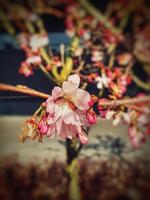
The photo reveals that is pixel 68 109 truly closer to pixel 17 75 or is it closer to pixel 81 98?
pixel 81 98

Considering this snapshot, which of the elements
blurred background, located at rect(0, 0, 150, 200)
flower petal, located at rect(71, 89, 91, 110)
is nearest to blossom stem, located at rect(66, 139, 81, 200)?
blurred background, located at rect(0, 0, 150, 200)

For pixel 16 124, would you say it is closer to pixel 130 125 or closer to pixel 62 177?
pixel 62 177

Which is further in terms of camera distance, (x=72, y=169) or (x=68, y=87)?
(x=72, y=169)

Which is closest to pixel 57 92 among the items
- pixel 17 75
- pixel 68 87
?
pixel 68 87

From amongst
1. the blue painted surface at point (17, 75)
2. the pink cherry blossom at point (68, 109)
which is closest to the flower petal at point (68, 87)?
the pink cherry blossom at point (68, 109)

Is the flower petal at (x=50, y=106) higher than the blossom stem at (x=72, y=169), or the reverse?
the flower petal at (x=50, y=106)

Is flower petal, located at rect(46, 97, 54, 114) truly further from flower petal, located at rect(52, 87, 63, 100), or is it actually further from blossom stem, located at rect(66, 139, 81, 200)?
blossom stem, located at rect(66, 139, 81, 200)

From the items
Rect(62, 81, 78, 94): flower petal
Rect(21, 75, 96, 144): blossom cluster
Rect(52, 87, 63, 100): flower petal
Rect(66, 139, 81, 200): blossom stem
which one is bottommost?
Rect(66, 139, 81, 200): blossom stem

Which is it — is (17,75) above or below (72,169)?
above

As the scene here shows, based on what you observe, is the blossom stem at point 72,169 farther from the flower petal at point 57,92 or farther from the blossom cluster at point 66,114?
the flower petal at point 57,92
